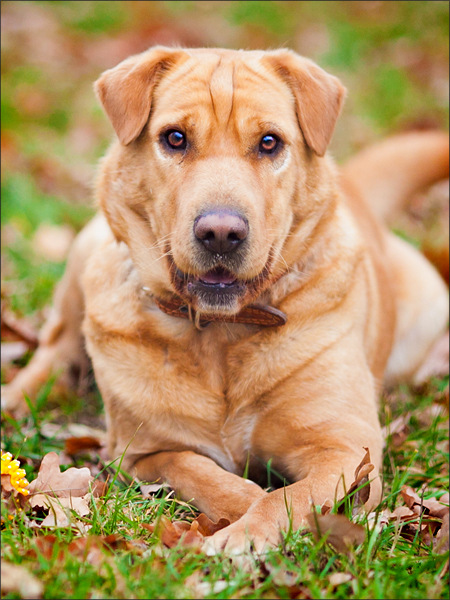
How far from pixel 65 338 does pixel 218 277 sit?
6.61 feet

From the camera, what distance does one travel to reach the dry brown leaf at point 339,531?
104 inches

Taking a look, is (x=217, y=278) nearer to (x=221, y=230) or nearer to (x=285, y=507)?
(x=221, y=230)

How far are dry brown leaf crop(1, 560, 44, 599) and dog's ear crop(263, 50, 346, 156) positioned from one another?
2172 millimetres

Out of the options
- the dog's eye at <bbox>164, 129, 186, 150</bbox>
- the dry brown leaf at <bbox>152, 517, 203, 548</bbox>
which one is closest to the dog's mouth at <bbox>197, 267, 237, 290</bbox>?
the dog's eye at <bbox>164, 129, 186, 150</bbox>

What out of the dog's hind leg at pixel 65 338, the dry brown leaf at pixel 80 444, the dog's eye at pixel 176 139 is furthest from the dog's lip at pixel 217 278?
the dog's hind leg at pixel 65 338

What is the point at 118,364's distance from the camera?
365 cm

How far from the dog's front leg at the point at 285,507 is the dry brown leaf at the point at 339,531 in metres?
0.08

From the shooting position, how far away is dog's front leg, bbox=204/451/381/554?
273cm

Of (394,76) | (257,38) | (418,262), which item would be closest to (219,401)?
(418,262)

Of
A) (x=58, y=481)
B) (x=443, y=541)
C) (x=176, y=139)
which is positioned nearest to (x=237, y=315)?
(x=176, y=139)

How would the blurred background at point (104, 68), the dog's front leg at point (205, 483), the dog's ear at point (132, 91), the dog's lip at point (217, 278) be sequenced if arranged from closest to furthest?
the dog's front leg at point (205, 483) → the dog's lip at point (217, 278) → the dog's ear at point (132, 91) → the blurred background at point (104, 68)

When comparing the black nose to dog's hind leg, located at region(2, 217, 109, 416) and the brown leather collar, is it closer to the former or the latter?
the brown leather collar

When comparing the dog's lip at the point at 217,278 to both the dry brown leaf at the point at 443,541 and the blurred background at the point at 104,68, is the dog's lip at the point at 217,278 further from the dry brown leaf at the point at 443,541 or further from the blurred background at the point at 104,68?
the blurred background at the point at 104,68

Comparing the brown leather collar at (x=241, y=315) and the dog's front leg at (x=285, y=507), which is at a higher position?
the brown leather collar at (x=241, y=315)
